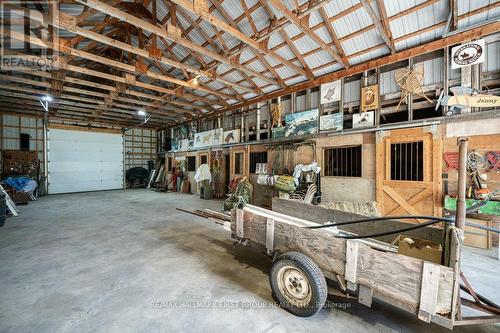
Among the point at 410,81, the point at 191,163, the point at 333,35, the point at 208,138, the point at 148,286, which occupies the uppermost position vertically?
the point at 333,35

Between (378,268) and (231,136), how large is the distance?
8.38 metres

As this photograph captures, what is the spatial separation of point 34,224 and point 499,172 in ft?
34.5

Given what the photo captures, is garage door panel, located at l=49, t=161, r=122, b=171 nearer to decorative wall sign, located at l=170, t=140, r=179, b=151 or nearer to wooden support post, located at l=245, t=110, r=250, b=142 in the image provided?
decorative wall sign, located at l=170, t=140, r=179, b=151

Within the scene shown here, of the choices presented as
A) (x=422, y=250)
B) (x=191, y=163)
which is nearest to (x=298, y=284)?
(x=422, y=250)

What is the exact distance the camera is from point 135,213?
6523mm

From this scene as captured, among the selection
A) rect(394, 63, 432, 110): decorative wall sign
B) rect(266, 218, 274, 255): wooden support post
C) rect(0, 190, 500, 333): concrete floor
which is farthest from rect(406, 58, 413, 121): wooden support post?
rect(266, 218, 274, 255): wooden support post

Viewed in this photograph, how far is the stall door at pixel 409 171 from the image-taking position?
4.57 metres

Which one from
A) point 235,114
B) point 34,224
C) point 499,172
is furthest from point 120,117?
point 499,172

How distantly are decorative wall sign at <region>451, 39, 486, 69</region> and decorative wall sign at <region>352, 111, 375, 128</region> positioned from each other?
1759 mm

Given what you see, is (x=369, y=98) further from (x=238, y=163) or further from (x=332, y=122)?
(x=238, y=163)

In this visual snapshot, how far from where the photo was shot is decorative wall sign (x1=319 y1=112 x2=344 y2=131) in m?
6.05

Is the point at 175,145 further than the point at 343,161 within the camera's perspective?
Yes

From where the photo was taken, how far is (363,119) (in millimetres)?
5637

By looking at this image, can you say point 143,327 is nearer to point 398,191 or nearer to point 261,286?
point 261,286
